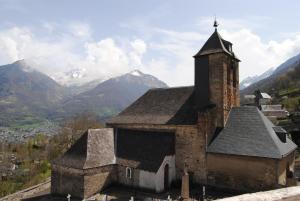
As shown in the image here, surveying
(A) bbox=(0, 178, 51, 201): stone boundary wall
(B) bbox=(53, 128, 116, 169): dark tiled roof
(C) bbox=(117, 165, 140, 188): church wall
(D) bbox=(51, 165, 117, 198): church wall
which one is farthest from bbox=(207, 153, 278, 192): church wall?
(A) bbox=(0, 178, 51, 201): stone boundary wall

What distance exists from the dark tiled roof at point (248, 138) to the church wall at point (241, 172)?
1.73ft

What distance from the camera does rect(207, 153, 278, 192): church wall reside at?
2358 cm

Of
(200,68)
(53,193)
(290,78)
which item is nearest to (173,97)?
(200,68)

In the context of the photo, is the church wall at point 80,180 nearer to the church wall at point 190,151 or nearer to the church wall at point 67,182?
the church wall at point 67,182

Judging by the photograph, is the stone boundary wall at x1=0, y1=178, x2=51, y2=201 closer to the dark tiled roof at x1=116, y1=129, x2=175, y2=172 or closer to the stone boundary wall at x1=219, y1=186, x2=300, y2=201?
the dark tiled roof at x1=116, y1=129, x2=175, y2=172

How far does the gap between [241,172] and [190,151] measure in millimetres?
5011

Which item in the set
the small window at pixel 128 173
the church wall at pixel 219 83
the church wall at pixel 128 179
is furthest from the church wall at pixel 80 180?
the church wall at pixel 219 83

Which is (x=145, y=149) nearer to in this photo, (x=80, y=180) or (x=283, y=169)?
(x=80, y=180)

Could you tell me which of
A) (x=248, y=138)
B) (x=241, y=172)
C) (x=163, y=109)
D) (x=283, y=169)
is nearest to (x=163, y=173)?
(x=241, y=172)

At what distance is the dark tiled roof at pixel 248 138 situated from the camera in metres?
24.1

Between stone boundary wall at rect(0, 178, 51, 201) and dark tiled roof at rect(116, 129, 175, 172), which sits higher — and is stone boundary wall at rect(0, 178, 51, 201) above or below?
below

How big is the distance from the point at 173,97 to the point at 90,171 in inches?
440

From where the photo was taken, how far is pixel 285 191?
5680mm

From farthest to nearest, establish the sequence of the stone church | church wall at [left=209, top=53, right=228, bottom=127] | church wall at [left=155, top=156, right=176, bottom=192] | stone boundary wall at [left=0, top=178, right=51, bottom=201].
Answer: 1. stone boundary wall at [left=0, top=178, right=51, bottom=201]
2. church wall at [left=209, top=53, right=228, bottom=127]
3. church wall at [left=155, top=156, right=176, bottom=192]
4. the stone church
